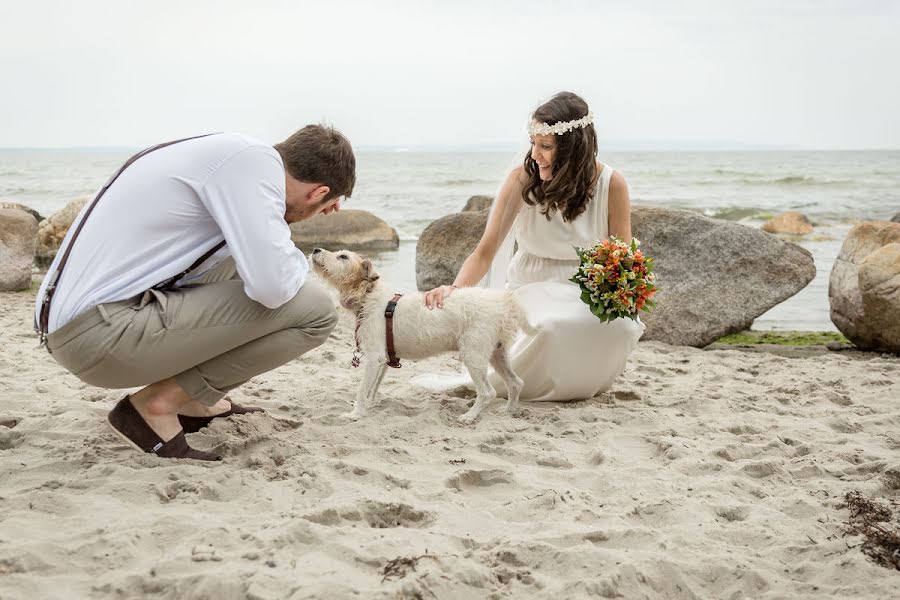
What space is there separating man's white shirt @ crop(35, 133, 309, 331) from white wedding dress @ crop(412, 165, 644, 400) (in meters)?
2.32

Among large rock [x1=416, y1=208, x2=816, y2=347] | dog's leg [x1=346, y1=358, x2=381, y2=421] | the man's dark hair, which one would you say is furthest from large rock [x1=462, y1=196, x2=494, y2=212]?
the man's dark hair

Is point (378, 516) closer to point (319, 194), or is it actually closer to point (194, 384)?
point (194, 384)

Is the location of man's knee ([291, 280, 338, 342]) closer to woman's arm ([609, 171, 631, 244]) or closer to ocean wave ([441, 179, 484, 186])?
woman's arm ([609, 171, 631, 244])

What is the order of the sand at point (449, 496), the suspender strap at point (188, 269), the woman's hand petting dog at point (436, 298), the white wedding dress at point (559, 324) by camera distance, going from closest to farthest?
the sand at point (449, 496), the suspender strap at point (188, 269), the woman's hand petting dog at point (436, 298), the white wedding dress at point (559, 324)

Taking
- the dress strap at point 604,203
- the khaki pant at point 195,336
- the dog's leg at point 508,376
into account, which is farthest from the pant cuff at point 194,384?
the dress strap at point 604,203

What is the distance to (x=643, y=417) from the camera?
522 centimetres

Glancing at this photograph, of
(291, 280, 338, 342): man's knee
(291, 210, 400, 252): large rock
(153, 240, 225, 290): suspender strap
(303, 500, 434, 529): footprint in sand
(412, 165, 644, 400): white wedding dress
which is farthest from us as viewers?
(291, 210, 400, 252): large rock

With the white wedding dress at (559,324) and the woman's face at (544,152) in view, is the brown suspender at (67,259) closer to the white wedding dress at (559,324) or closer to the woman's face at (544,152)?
the white wedding dress at (559,324)

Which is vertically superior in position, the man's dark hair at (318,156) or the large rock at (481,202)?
the man's dark hair at (318,156)

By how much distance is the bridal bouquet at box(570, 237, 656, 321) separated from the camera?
17.4 ft

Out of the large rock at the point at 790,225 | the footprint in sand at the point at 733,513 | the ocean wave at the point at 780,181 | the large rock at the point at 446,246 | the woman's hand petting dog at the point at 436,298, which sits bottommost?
the ocean wave at the point at 780,181

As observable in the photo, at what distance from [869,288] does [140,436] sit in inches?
240

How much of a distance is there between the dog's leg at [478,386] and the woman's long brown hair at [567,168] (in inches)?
54.7

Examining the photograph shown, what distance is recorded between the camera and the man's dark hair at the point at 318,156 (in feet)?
13.3
